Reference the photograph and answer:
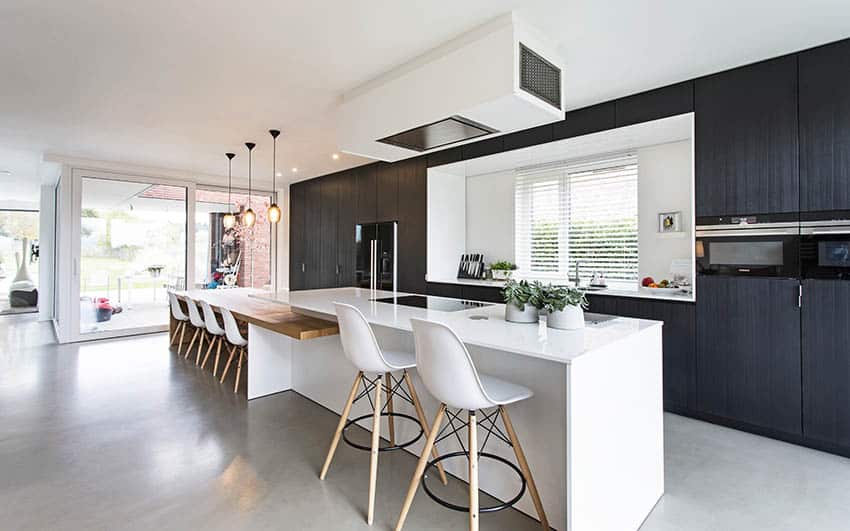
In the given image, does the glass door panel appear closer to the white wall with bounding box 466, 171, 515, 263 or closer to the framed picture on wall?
the white wall with bounding box 466, 171, 515, 263

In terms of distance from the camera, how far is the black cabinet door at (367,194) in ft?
20.0

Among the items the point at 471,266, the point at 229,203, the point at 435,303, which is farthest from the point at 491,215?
the point at 229,203

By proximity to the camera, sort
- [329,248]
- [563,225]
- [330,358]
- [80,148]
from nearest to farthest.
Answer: [330,358], [563,225], [80,148], [329,248]

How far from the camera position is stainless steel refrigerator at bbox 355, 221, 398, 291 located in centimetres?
577

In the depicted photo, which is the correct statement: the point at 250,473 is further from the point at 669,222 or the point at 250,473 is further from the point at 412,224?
the point at 669,222

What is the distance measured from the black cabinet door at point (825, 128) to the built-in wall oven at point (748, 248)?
221mm

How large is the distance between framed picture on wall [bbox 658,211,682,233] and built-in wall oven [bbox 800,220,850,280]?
102cm

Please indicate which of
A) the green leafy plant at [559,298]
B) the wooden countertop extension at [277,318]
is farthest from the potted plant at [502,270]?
the green leafy plant at [559,298]

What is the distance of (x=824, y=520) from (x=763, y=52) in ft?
8.97

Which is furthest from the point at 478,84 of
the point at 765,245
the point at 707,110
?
the point at 765,245

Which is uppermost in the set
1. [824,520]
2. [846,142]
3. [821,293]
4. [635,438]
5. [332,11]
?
[332,11]

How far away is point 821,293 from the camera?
8.93 ft

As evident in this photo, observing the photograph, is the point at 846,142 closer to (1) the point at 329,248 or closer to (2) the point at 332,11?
(2) the point at 332,11

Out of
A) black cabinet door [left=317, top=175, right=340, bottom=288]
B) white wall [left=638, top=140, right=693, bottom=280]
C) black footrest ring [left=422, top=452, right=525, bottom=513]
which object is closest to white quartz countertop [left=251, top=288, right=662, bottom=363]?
black footrest ring [left=422, top=452, right=525, bottom=513]
